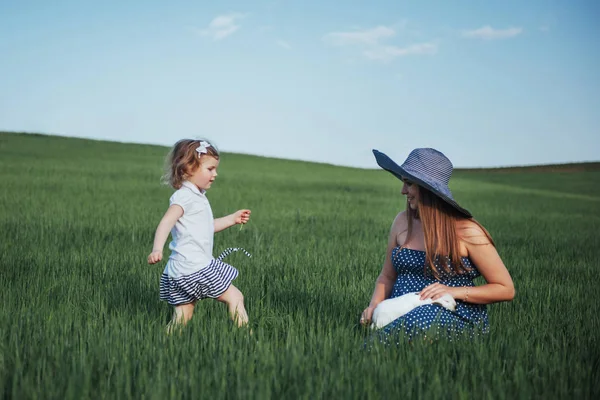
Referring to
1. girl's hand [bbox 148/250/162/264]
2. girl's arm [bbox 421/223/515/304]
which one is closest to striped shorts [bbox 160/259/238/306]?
girl's hand [bbox 148/250/162/264]

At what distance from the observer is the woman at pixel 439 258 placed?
4008mm

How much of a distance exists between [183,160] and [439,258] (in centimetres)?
178

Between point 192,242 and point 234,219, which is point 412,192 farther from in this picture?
point 192,242

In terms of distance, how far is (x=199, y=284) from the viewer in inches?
182

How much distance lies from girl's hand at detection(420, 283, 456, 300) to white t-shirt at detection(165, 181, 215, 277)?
1456 mm

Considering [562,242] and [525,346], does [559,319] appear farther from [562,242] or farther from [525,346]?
[562,242]

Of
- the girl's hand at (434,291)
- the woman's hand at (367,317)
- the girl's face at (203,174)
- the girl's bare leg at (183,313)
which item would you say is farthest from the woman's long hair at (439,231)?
the girl's bare leg at (183,313)

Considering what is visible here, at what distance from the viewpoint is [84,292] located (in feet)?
19.3

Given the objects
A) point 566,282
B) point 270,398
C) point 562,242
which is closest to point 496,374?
point 270,398

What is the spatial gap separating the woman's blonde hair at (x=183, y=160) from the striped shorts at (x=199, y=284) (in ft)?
1.99

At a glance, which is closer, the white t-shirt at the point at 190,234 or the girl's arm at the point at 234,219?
the white t-shirt at the point at 190,234

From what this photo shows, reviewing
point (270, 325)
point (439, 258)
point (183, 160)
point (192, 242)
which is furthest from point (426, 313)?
point (183, 160)

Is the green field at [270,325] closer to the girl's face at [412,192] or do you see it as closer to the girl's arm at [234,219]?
the girl's arm at [234,219]

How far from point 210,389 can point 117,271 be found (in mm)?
4118
